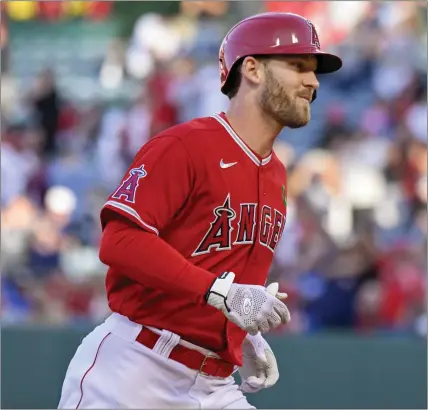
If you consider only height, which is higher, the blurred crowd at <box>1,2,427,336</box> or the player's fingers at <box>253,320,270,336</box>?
the blurred crowd at <box>1,2,427,336</box>

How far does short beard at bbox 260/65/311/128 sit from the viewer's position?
3.36 meters

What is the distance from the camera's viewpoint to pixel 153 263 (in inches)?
118

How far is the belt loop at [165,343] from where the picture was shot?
321 cm

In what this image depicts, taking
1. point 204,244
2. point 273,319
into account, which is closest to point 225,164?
point 204,244

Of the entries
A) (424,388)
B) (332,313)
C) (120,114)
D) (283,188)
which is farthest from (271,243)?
(120,114)

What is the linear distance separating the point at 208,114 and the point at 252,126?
6.19 meters

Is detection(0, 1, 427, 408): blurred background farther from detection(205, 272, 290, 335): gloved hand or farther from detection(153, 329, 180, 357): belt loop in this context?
detection(205, 272, 290, 335): gloved hand

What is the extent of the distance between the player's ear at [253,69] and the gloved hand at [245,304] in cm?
81

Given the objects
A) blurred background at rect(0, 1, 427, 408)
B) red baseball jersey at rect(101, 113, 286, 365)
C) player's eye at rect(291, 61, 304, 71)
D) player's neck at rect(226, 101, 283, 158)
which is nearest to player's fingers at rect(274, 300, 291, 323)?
red baseball jersey at rect(101, 113, 286, 365)

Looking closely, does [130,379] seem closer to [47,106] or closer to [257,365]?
[257,365]

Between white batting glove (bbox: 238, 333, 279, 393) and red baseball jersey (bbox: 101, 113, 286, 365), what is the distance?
159 mm

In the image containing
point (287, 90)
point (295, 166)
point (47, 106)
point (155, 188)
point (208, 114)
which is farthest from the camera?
point (47, 106)

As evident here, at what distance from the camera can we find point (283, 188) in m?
3.67

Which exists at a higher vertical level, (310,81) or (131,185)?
(310,81)
